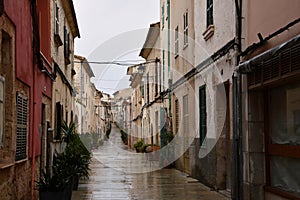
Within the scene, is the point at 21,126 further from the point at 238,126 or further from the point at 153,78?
the point at 153,78

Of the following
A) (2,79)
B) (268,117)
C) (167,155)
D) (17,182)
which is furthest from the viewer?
(167,155)

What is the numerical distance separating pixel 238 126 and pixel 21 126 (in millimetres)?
4092

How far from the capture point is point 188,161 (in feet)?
53.7

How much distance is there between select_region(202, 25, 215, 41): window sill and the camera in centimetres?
1228

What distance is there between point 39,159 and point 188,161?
6627mm

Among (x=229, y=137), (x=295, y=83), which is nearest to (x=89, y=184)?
(x=229, y=137)

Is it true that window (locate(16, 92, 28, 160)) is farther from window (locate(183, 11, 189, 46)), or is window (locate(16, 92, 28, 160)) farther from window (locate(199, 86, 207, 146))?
window (locate(183, 11, 189, 46))

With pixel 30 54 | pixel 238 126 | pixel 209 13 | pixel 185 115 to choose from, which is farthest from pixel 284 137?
pixel 185 115

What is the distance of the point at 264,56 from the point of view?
7.46 metres

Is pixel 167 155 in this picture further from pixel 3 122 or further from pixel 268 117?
pixel 3 122

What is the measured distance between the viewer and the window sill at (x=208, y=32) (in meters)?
12.3

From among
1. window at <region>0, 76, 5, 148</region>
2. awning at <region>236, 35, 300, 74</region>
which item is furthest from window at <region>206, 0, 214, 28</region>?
window at <region>0, 76, 5, 148</region>

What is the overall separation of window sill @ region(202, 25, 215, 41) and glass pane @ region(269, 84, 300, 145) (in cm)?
409

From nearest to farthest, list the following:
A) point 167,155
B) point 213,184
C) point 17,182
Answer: point 17,182 < point 213,184 < point 167,155
